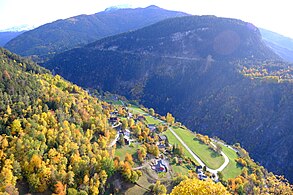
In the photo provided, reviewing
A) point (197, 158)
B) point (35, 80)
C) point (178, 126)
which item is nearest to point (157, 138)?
point (197, 158)

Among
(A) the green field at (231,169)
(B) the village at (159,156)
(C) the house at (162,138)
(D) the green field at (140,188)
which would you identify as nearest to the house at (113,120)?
(B) the village at (159,156)

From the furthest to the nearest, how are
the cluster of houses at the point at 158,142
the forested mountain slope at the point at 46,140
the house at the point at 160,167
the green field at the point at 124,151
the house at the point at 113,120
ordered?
the house at the point at 113,120 → the green field at the point at 124,151 → the cluster of houses at the point at 158,142 → the house at the point at 160,167 → the forested mountain slope at the point at 46,140

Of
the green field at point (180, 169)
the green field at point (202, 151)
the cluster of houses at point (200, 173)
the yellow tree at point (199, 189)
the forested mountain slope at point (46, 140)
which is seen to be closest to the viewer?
the yellow tree at point (199, 189)

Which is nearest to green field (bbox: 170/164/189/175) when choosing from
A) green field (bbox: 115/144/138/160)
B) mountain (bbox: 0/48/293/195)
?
mountain (bbox: 0/48/293/195)

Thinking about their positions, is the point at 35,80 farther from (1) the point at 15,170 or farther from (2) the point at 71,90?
(1) the point at 15,170

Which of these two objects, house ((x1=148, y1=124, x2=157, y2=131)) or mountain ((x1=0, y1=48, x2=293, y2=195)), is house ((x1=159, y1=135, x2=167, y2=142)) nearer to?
mountain ((x1=0, y1=48, x2=293, y2=195))

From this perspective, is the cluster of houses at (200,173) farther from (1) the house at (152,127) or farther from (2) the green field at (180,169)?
(1) the house at (152,127)

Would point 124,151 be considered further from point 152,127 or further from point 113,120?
point 152,127

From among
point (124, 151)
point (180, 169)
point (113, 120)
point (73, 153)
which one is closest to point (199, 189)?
point (73, 153)
